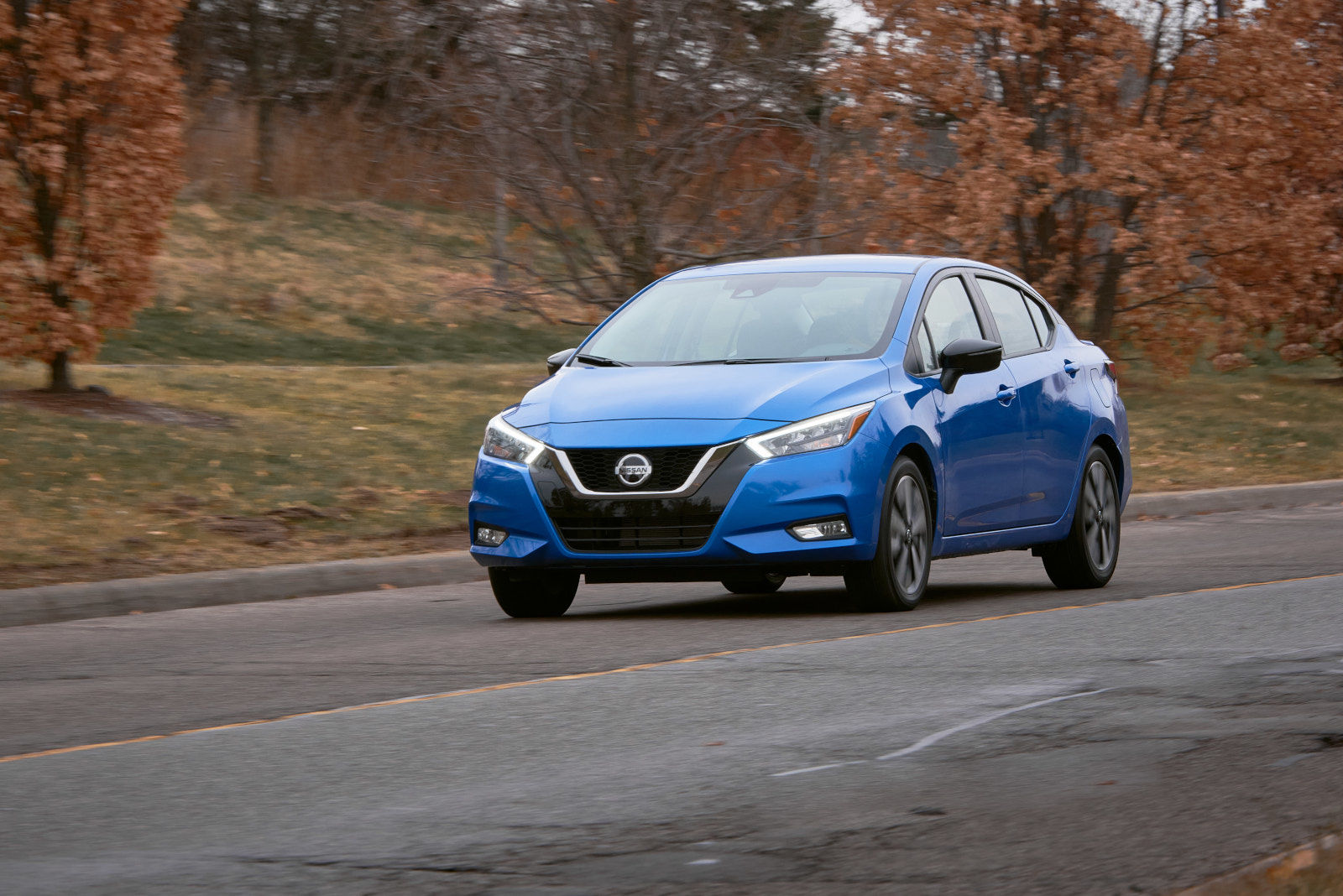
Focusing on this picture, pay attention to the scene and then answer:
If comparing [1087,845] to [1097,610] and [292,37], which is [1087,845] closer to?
[1097,610]

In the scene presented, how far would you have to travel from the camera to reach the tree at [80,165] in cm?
1661

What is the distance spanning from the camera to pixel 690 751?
19.8 feet

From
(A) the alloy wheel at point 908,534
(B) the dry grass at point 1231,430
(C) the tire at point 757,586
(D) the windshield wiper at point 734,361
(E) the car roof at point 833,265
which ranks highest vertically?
(E) the car roof at point 833,265

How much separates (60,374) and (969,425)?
9786mm

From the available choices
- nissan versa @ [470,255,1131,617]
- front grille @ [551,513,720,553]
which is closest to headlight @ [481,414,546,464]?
nissan versa @ [470,255,1131,617]

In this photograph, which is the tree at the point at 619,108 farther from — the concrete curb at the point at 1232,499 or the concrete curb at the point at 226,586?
the concrete curb at the point at 226,586

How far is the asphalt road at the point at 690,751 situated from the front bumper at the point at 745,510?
0.34 m

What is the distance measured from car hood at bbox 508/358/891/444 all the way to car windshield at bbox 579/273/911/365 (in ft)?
0.92

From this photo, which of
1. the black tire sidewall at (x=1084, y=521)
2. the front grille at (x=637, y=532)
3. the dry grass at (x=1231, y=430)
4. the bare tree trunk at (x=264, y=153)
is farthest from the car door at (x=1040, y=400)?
the bare tree trunk at (x=264, y=153)

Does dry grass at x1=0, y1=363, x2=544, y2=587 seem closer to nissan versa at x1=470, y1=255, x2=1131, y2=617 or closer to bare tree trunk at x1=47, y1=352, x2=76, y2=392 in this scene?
bare tree trunk at x1=47, y1=352, x2=76, y2=392

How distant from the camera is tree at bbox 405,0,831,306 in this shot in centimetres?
1773

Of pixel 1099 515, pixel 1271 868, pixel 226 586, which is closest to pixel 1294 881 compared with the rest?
pixel 1271 868

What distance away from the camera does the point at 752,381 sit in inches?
372

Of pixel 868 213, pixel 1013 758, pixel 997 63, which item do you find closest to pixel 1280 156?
pixel 997 63
